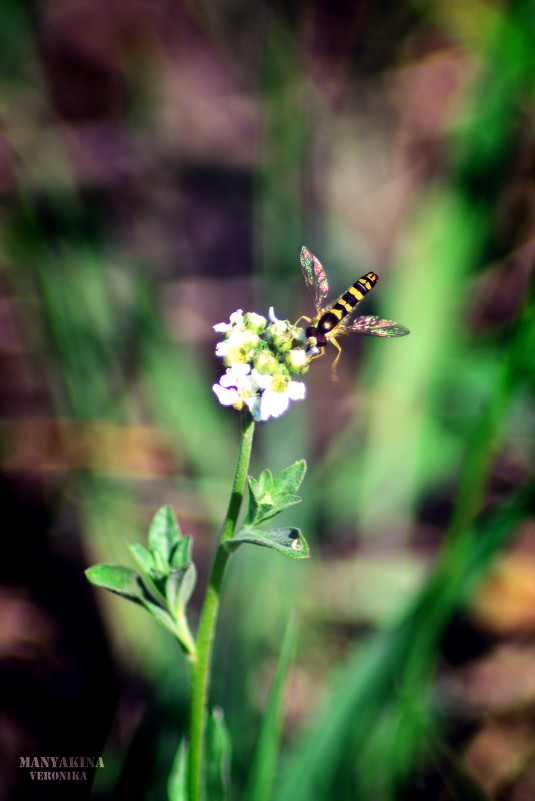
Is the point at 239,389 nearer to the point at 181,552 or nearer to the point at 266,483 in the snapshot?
the point at 266,483

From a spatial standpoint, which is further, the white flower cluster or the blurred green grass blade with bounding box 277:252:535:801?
the blurred green grass blade with bounding box 277:252:535:801

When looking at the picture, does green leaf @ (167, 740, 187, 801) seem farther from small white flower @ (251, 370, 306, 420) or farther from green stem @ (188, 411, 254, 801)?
small white flower @ (251, 370, 306, 420)

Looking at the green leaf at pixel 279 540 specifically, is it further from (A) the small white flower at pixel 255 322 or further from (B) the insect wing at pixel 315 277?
(B) the insect wing at pixel 315 277

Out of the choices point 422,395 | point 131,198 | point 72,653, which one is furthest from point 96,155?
point 72,653

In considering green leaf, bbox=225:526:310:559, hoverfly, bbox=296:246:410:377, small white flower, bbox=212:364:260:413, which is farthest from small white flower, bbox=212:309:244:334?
green leaf, bbox=225:526:310:559

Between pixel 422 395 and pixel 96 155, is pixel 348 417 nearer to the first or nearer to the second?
pixel 422 395

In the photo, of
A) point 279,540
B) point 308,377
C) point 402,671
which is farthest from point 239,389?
point 308,377

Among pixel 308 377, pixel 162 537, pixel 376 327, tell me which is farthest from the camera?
pixel 308 377
